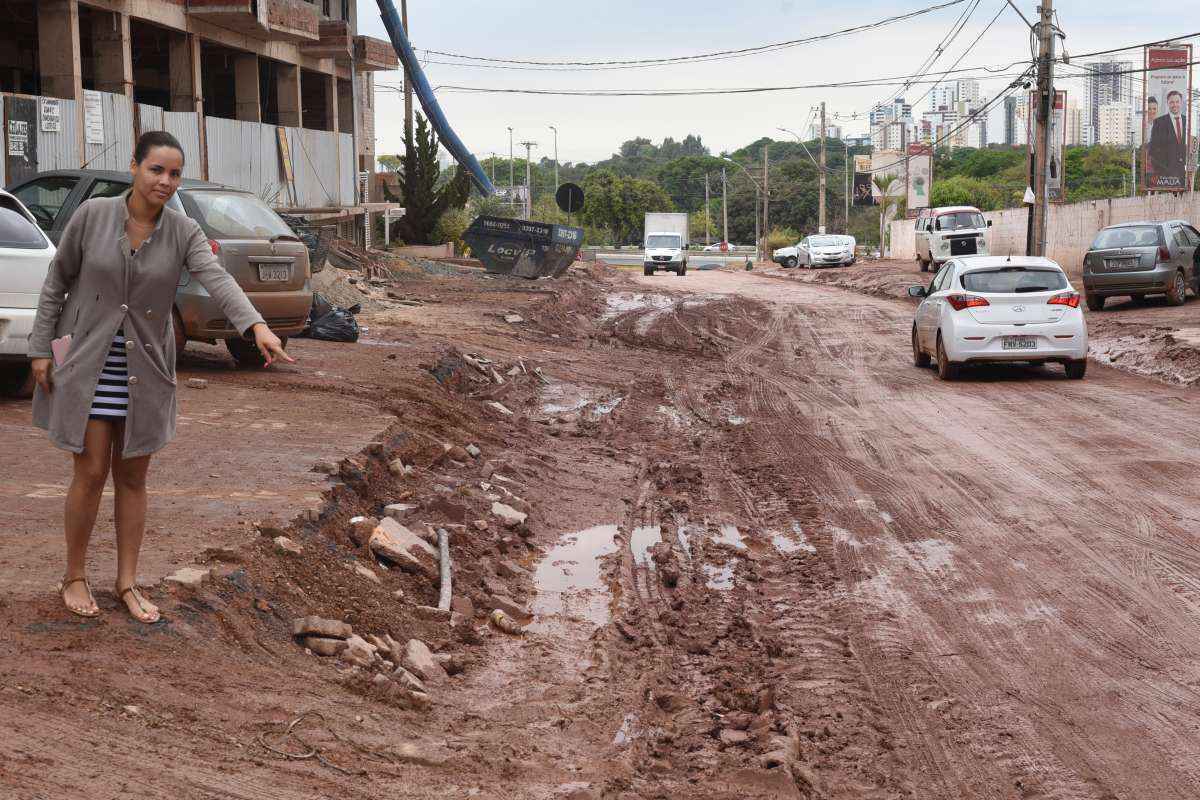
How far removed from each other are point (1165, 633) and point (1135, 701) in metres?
1.05

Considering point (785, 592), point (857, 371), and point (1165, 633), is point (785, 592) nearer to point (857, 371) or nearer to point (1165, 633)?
point (1165, 633)

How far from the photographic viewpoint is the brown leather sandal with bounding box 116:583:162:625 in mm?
5414

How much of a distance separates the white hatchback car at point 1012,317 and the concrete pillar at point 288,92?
21.5 metres

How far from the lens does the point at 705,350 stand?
2228cm

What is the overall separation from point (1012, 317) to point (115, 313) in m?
13.4

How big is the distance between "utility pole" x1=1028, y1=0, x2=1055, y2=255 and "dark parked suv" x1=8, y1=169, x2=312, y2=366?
826 inches

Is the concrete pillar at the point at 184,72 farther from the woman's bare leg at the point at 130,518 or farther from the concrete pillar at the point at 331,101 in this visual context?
the woman's bare leg at the point at 130,518

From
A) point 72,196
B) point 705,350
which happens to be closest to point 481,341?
point 705,350

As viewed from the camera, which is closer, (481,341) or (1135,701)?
(1135,701)

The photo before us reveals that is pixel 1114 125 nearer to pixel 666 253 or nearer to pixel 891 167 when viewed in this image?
pixel 891 167

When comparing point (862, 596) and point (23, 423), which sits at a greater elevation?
point (23, 423)

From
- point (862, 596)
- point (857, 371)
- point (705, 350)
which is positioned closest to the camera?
point (862, 596)

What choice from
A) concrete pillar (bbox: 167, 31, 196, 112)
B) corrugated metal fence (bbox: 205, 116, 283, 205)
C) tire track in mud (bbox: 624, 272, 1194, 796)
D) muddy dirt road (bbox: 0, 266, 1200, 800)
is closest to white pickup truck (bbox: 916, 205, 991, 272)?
corrugated metal fence (bbox: 205, 116, 283, 205)

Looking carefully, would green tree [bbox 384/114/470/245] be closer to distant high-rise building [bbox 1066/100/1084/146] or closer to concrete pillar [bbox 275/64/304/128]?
concrete pillar [bbox 275/64/304/128]
